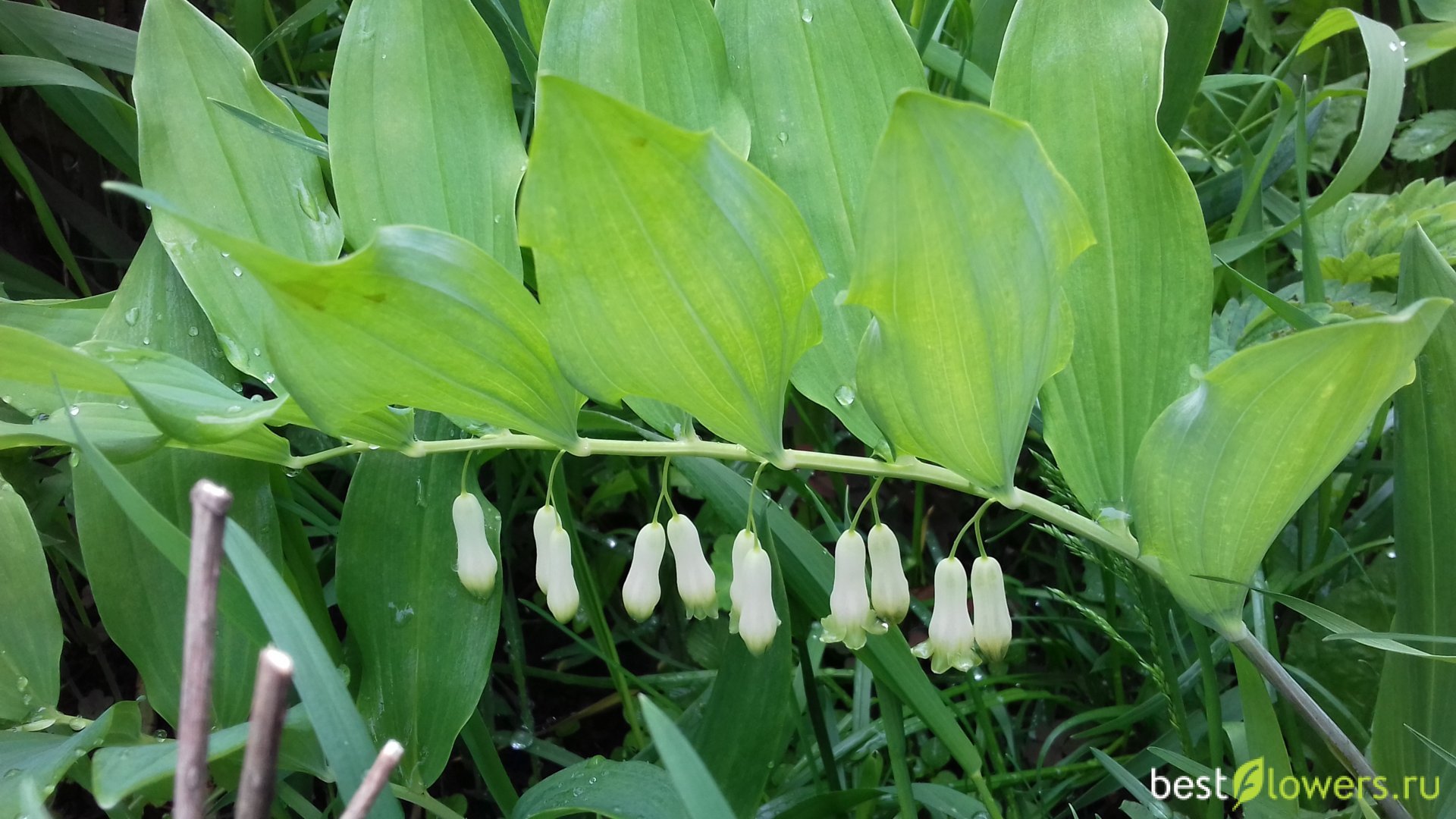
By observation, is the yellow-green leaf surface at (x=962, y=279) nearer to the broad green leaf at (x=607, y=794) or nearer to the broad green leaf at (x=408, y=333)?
the broad green leaf at (x=408, y=333)

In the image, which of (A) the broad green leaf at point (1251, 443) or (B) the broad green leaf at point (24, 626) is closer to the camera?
(A) the broad green leaf at point (1251, 443)

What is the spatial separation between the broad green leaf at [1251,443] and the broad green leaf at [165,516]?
0.69 meters

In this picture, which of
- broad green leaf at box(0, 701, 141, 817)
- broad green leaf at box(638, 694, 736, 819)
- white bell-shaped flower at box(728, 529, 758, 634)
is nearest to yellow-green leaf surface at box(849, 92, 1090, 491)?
white bell-shaped flower at box(728, 529, 758, 634)

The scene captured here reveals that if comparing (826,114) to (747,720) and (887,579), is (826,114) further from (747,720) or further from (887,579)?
(747,720)

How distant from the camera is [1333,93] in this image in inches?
38.5

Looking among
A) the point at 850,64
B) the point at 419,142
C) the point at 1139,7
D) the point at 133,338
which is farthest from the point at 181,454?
the point at 1139,7

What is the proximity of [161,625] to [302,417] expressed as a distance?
27cm

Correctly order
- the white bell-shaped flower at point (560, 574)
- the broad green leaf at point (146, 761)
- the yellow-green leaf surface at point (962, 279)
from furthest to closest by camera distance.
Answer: the white bell-shaped flower at point (560, 574) < the broad green leaf at point (146, 761) < the yellow-green leaf surface at point (962, 279)

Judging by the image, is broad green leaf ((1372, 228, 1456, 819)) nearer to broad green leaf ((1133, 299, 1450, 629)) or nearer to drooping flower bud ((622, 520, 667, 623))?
broad green leaf ((1133, 299, 1450, 629))

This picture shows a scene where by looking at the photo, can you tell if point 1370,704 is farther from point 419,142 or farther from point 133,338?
point 133,338

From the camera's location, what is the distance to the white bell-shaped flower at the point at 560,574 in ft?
2.17

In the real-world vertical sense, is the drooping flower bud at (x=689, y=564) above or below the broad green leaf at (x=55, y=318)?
A: below

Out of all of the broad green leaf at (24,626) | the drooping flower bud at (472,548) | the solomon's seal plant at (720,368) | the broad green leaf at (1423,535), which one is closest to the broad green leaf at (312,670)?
the solomon's seal plant at (720,368)

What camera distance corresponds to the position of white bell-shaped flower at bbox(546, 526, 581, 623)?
26.0 inches
